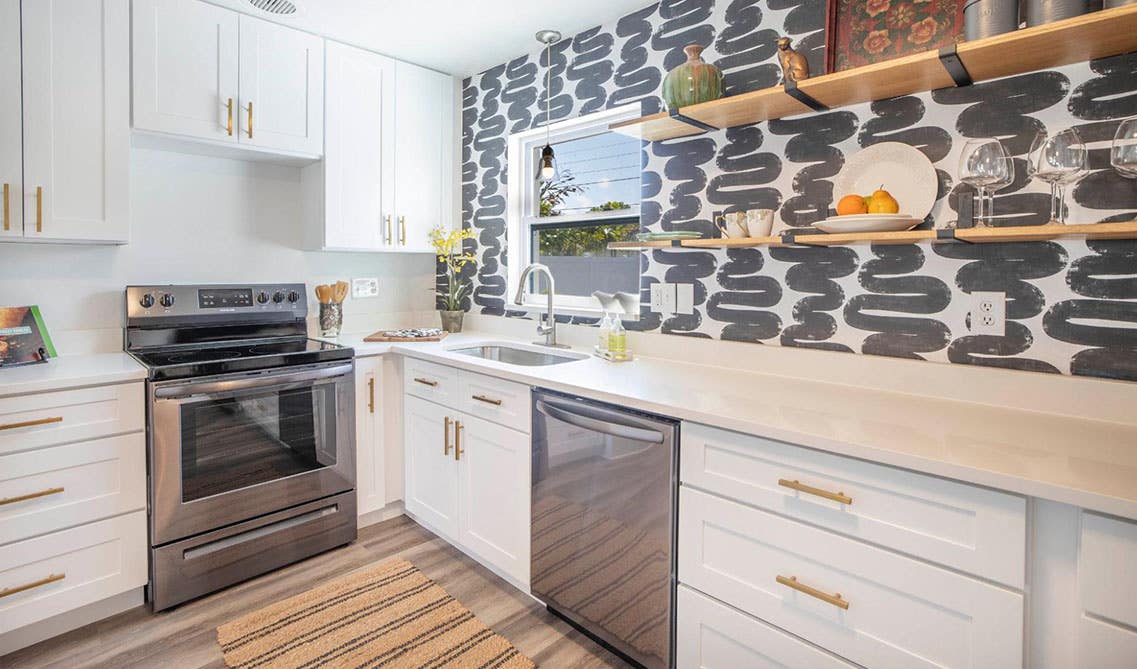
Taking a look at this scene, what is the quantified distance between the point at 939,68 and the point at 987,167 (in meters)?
0.31

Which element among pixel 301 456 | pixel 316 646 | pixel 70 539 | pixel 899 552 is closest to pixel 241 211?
pixel 301 456

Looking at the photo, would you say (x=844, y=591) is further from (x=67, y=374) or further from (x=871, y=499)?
(x=67, y=374)

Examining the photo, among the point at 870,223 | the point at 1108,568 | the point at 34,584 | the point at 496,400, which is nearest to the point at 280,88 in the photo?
the point at 496,400

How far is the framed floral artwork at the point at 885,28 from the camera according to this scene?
162 cm

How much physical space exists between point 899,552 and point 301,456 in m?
2.23

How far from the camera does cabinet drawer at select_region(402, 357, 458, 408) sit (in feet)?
7.95

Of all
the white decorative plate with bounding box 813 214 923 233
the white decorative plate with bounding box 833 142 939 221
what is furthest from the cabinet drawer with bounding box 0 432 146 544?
the white decorative plate with bounding box 833 142 939 221

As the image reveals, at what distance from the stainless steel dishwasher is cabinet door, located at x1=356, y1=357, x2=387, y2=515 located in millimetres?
1041

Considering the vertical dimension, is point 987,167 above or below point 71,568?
above

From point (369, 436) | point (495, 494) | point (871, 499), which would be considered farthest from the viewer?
point (369, 436)

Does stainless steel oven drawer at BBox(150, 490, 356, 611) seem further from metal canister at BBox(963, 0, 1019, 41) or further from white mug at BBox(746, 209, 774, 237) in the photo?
metal canister at BBox(963, 0, 1019, 41)

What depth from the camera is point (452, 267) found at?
339 cm

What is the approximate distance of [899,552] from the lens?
4.04ft

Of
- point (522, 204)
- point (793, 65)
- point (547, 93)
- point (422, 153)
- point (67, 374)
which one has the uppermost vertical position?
point (547, 93)
